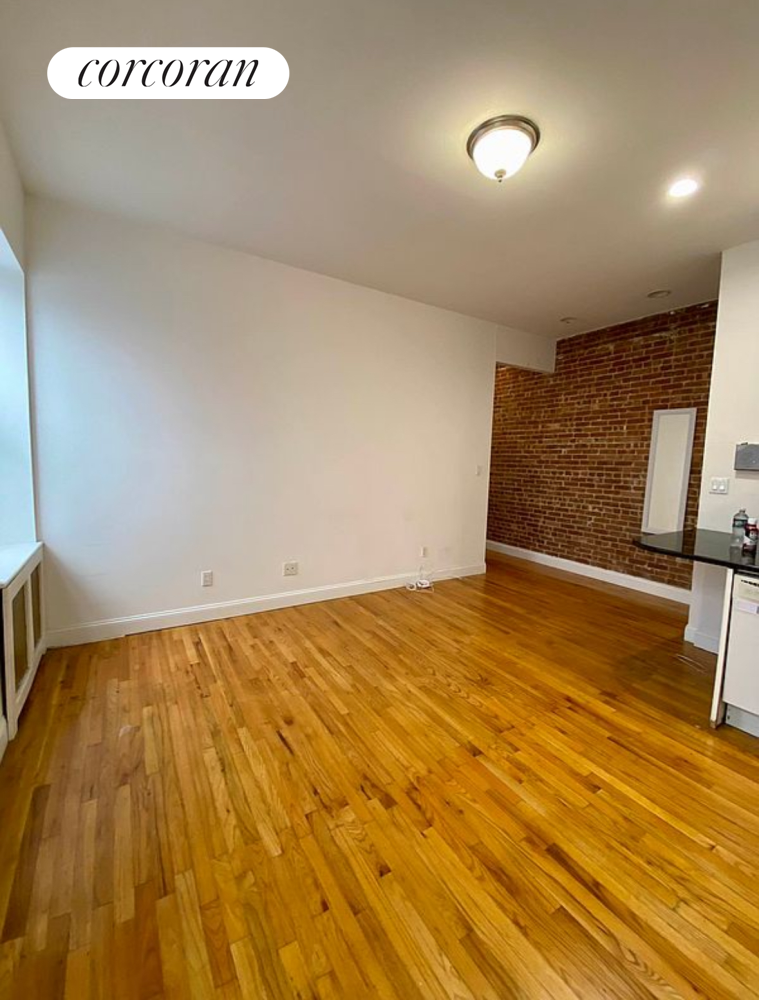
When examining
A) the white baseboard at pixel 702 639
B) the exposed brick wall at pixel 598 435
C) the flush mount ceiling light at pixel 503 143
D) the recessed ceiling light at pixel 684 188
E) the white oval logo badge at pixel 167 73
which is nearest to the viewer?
the white oval logo badge at pixel 167 73

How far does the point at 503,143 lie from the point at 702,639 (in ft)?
11.0

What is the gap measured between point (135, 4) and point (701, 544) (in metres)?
3.44

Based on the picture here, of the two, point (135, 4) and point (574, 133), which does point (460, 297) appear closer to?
point (574, 133)

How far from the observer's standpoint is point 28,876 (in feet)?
4.24

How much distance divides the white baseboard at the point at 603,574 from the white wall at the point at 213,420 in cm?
200

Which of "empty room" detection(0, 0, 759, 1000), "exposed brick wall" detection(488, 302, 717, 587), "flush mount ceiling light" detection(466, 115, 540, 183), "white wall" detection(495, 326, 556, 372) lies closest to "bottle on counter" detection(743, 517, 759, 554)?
"empty room" detection(0, 0, 759, 1000)

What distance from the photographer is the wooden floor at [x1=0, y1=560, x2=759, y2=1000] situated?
1083 mm

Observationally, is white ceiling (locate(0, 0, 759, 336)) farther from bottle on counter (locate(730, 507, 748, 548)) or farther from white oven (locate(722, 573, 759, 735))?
white oven (locate(722, 573, 759, 735))

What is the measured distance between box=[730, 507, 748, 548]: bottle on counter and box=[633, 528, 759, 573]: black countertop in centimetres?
4

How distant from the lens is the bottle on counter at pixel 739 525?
99.8 inches

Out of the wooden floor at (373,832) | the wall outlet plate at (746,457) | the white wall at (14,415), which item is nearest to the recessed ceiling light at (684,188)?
the wall outlet plate at (746,457)

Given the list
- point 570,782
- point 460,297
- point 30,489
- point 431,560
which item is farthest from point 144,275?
point 570,782

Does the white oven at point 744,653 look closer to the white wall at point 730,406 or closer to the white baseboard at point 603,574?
the white wall at point 730,406

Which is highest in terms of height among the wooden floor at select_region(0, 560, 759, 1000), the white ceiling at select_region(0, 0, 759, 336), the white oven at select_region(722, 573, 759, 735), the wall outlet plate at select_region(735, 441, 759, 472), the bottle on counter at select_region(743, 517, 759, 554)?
the white ceiling at select_region(0, 0, 759, 336)
